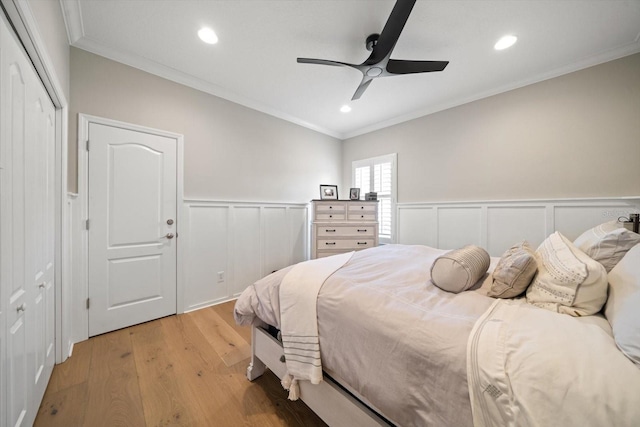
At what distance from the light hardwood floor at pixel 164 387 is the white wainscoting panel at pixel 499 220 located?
2.64m

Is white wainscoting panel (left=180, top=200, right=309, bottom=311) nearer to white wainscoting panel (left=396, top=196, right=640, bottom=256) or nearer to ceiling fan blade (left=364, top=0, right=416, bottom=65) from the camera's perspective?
white wainscoting panel (left=396, top=196, right=640, bottom=256)

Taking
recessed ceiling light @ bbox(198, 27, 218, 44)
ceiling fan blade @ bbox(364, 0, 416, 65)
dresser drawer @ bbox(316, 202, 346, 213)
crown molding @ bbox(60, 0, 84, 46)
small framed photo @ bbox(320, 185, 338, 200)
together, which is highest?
recessed ceiling light @ bbox(198, 27, 218, 44)

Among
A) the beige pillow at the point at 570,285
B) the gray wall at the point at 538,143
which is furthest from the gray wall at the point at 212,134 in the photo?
the beige pillow at the point at 570,285

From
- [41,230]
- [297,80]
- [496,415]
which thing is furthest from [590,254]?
[41,230]

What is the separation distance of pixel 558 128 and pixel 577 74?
51 centimetres

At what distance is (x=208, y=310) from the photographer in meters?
2.50

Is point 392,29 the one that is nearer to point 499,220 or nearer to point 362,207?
point 362,207

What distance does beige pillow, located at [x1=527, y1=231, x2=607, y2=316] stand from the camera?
33.3 inches

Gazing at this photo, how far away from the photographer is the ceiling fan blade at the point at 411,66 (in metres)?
1.83

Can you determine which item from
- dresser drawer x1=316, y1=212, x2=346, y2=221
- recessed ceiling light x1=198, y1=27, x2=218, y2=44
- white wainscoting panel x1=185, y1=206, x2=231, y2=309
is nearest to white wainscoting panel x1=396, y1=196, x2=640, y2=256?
dresser drawer x1=316, y1=212, x2=346, y2=221

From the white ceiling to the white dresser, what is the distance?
1.50m

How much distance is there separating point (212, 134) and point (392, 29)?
216 centimetres

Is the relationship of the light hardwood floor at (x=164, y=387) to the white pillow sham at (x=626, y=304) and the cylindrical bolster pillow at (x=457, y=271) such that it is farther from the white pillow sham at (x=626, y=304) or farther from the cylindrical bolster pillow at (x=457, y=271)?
the white pillow sham at (x=626, y=304)

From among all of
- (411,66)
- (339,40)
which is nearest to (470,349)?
(411,66)
